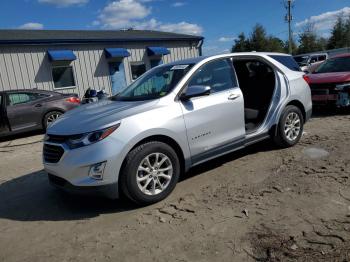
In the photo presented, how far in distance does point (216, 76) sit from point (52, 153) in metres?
2.48

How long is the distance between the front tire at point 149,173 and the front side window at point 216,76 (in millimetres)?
1100

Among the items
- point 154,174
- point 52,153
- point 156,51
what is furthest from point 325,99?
point 156,51

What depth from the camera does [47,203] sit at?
502 centimetres

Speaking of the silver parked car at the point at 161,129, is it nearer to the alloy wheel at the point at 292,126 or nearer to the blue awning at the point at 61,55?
the alloy wheel at the point at 292,126

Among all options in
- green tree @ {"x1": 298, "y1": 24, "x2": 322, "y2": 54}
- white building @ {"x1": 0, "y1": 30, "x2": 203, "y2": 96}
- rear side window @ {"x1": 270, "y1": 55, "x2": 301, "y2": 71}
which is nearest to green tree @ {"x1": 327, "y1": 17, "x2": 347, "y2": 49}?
green tree @ {"x1": 298, "y1": 24, "x2": 322, "y2": 54}

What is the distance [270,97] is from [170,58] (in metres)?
14.1

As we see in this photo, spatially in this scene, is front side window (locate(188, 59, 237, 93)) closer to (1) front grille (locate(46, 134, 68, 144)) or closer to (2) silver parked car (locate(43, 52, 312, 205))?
(2) silver parked car (locate(43, 52, 312, 205))

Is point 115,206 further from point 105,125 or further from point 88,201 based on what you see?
point 105,125

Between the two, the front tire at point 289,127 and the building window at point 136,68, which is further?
the building window at point 136,68

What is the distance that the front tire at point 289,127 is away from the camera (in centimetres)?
631

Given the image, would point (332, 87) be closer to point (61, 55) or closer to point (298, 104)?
point (298, 104)

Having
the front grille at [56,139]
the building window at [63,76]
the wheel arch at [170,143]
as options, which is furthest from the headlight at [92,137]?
the building window at [63,76]

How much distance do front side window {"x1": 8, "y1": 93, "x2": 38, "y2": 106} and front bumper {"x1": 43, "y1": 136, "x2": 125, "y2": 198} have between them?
23.2 ft

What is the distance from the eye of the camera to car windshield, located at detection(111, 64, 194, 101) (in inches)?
198
